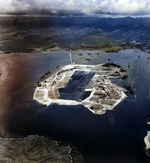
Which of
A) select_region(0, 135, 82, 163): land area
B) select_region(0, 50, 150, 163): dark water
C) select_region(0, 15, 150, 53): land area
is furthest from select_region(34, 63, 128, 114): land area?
select_region(0, 15, 150, 53): land area

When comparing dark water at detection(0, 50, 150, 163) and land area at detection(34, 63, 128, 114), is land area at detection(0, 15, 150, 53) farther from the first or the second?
dark water at detection(0, 50, 150, 163)

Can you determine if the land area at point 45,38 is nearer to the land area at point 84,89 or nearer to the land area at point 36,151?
the land area at point 84,89

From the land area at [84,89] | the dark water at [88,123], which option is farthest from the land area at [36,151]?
the land area at [84,89]

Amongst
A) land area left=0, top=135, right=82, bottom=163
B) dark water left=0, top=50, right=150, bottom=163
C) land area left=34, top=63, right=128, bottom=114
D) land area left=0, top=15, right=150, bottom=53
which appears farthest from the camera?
land area left=0, top=15, right=150, bottom=53

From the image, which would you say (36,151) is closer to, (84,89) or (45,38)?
(84,89)

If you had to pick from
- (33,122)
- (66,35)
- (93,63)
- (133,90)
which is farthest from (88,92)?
(66,35)

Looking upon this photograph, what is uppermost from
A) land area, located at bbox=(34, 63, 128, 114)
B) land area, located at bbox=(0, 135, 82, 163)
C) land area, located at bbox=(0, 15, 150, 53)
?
land area, located at bbox=(0, 15, 150, 53)

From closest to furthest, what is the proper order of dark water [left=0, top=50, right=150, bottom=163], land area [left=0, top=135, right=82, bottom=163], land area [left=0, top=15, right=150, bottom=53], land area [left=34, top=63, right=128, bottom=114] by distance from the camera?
land area [left=0, top=135, right=82, bottom=163]
dark water [left=0, top=50, right=150, bottom=163]
land area [left=34, top=63, right=128, bottom=114]
land area [left=0, top=15, right=150, bottom=53]

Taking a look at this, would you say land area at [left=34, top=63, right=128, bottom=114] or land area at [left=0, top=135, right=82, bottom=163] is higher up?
land area at [left=34, top=63, right=128, bottom=114]
